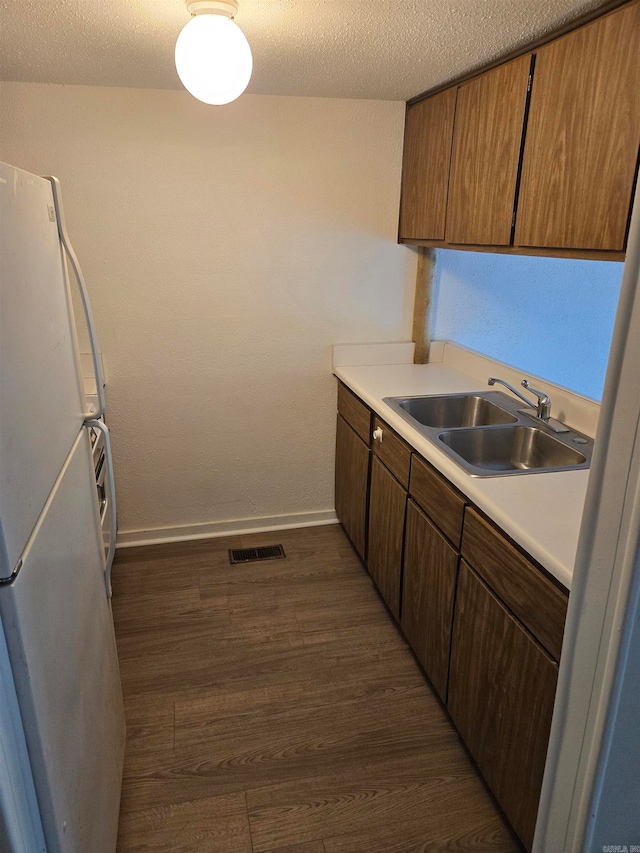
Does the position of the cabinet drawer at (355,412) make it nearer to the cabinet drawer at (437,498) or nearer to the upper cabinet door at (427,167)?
the cabinet drawer at (437,498)

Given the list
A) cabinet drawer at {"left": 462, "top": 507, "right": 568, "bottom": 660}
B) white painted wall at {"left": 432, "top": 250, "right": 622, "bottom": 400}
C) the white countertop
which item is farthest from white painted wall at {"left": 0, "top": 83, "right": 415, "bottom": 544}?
cabinet drawer at {"left": 462, "top": 507, "right": 568, "bottom": 660}

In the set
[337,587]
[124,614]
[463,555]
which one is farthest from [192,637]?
[463,555]

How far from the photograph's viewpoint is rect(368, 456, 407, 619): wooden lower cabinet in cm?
235

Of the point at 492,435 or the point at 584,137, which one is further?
the point at 492,435

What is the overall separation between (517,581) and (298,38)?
1767mm

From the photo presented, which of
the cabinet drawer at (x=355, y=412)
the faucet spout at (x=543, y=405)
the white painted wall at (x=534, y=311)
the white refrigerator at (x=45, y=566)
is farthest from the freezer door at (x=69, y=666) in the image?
the white painted wall at (x=534, y=311)

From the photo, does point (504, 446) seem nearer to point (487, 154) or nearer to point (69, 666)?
point (487, 154)

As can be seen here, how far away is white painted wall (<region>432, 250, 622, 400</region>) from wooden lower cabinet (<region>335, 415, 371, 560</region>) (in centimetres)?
77

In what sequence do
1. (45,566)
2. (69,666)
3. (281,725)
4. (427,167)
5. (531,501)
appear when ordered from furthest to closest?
(427,167)
(281,725)
(531,501)
(69,666)
(45,566)

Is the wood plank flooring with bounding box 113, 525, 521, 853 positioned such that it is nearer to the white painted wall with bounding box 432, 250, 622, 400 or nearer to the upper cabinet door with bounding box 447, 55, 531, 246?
the white painted wall with bounding box 432, 250, 622, 400

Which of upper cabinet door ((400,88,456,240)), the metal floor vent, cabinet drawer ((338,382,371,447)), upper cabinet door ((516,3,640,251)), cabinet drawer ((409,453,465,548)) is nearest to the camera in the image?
upper cabinet door ((516,3,640,251))

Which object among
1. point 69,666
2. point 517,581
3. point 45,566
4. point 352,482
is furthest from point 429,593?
point 45,566

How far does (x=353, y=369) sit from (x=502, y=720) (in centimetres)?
185

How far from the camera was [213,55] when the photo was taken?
1.71 meters
